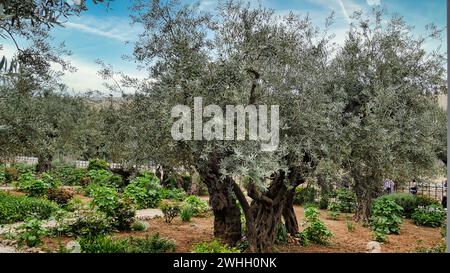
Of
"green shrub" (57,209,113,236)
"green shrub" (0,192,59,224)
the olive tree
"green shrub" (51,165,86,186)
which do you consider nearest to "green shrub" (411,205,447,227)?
the olive tree

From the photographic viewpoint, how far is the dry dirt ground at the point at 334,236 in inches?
269

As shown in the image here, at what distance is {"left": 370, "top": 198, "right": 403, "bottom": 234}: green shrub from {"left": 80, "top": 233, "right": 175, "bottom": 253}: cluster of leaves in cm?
491

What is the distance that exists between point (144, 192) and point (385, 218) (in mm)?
6093

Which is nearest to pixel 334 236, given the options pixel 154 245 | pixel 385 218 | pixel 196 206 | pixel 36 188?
pixel 385 218

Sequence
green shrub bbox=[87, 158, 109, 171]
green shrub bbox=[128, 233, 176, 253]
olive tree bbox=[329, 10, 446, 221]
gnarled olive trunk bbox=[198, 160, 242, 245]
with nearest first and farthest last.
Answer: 1. olive tree bbox=[329, 10, 446, 221]
2. green shrub bbox=[128, 233, 176, 253]
3. gnarled olive trunk bbox=[198, 160, 242, 245]
4. green shrub bbox=[87, 158, 109, 171]

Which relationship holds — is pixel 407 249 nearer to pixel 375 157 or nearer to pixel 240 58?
pixel 375 157

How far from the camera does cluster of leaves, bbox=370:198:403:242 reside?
29.6 feet

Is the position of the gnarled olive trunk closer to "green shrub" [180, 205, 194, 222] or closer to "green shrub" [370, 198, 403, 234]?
"green shrub" [180, 205, 194, 222]

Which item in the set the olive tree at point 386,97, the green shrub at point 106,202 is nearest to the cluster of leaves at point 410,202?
the olive tree at point 386,97
